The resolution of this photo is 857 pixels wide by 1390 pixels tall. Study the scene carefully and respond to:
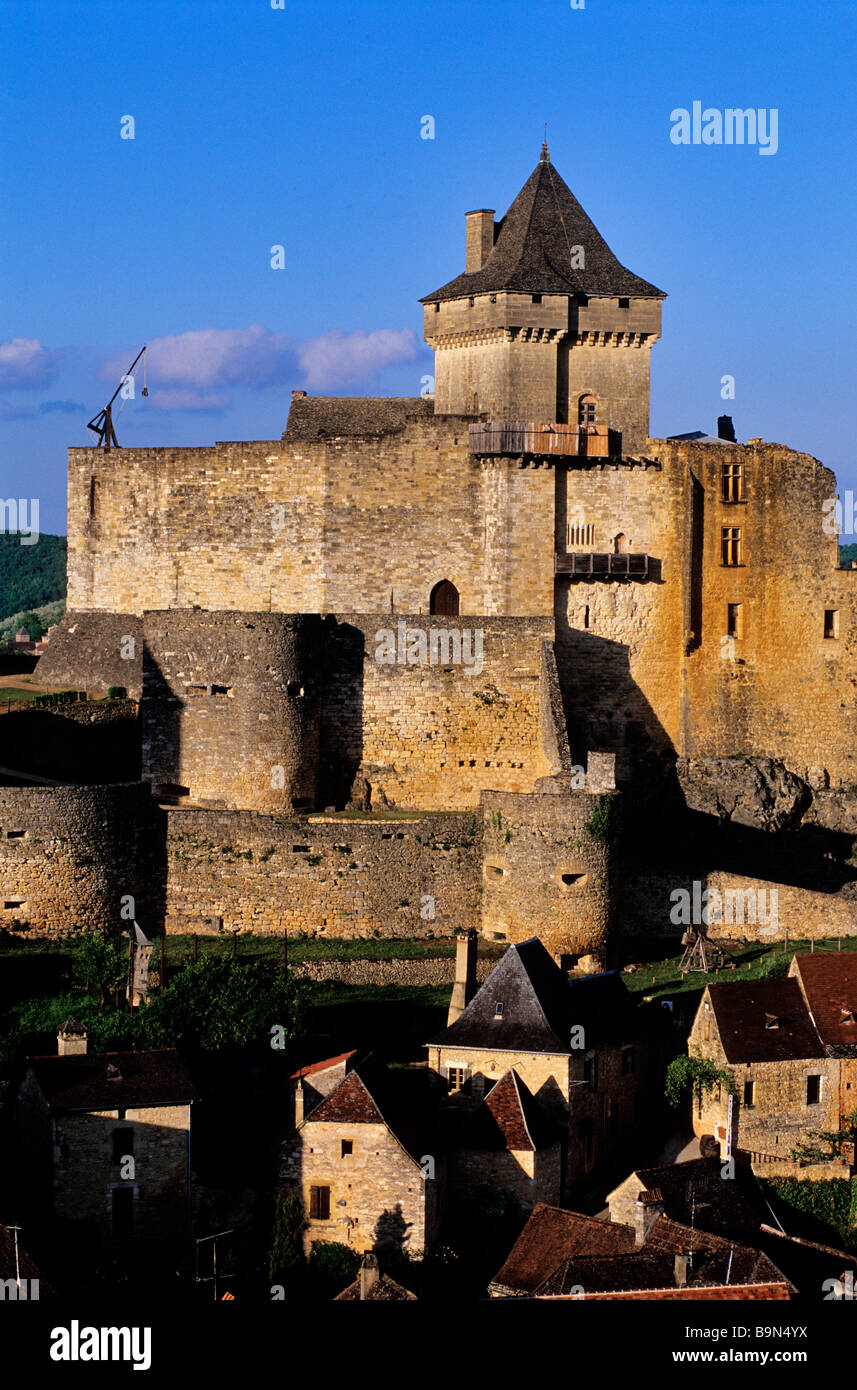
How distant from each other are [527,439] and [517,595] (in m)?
3.83

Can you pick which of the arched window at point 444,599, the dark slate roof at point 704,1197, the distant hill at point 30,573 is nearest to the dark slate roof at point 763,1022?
the dark slate roof at point 704,1197

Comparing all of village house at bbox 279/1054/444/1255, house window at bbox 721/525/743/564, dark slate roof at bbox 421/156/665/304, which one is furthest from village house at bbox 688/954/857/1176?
dark slate roof at bbox 421/156/665/304

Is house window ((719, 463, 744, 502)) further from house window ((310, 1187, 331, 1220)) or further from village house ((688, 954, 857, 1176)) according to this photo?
house window ((310, 1187, 331, 1220))

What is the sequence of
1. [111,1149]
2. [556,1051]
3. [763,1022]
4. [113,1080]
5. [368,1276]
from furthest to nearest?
[763,1022], [556,1051], [113,1080], [111,1149], [368,1276]

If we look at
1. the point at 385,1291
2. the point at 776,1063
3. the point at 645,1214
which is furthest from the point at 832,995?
the point at 385,1291

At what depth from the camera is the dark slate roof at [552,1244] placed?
76.7 feet

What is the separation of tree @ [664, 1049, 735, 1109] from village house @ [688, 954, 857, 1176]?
3.6 inches

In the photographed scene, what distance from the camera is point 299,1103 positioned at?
26047 mm

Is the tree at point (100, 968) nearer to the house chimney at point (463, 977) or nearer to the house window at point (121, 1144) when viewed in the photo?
the house window at point (121, 1144)

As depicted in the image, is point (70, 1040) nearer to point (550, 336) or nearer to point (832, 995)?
point (832, 995)

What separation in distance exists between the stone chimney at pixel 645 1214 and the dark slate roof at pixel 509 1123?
214 cm

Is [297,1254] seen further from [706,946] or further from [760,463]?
[760,463]
